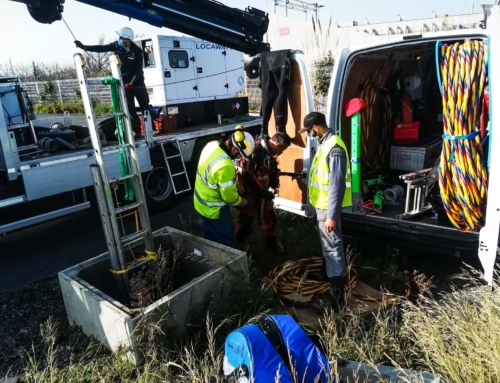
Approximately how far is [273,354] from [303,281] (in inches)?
72.3

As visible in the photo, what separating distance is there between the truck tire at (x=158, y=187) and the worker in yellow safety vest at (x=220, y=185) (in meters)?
2.51

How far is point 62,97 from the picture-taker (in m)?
22.5

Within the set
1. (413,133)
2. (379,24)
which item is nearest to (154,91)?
(413,133)

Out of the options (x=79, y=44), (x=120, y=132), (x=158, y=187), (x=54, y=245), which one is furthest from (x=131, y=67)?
(x=120, y=132)

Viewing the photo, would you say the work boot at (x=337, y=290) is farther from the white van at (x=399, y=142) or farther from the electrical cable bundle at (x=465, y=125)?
the electrical cable bundle at (x=465, y=125)

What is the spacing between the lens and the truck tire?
262 inches

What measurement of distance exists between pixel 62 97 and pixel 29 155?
62.2 ft

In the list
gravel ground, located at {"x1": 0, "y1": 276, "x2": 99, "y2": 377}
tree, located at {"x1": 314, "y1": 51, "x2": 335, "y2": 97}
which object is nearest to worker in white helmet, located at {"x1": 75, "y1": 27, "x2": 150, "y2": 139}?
gravel ground, located at {"x1": 0, "y1": 276, "x2": 99, "y2": 377}

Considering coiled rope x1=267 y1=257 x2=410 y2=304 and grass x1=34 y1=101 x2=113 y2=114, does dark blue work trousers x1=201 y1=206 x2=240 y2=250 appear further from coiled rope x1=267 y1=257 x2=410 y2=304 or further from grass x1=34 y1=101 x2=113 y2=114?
grass x1=34 y1=101 x2=113 y2=114

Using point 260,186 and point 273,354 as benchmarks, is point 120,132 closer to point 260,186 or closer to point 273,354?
point 260,186

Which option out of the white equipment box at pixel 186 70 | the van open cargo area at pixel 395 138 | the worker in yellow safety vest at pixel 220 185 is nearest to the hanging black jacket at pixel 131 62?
the white equipment box at pixel 186 70

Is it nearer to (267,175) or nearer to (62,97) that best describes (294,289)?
(267,175)

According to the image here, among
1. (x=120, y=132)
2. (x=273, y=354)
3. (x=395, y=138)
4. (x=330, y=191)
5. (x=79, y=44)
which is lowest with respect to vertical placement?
(x=273, y=354)

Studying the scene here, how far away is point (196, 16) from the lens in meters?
6.95
